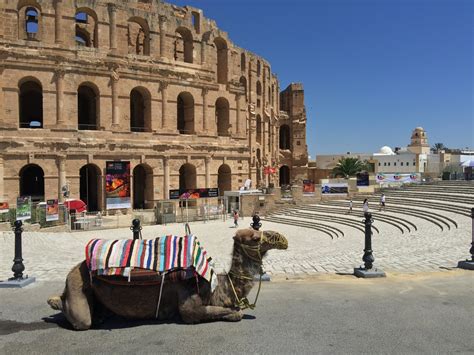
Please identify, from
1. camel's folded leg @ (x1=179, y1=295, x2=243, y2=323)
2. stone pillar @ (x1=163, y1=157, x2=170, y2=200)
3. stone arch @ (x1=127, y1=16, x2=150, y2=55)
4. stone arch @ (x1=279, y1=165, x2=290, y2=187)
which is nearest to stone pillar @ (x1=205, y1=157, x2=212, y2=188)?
stone pillar @ (x1=163, y1=157, x2=170, y2=200)

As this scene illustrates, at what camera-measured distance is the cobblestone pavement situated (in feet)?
34.2

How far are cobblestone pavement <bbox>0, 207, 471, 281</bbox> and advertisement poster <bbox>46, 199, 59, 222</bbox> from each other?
165 cm

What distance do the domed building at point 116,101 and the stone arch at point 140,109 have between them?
10 cm

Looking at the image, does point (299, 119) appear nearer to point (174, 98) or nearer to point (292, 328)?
point (174, 98)

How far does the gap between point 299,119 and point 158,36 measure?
28.8 meters

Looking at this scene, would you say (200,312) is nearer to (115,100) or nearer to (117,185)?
(117,185)

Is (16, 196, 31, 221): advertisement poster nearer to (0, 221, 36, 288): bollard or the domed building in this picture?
the domed building

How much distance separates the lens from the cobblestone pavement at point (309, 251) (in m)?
10.4

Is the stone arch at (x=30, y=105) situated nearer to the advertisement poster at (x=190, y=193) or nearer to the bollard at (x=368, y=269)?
the advertisement poster at (x=190, y=193)

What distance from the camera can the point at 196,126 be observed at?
120 ft

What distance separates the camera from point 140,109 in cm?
3750

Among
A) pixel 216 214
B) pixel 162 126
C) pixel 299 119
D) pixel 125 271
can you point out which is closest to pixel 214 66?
pixel 162 126

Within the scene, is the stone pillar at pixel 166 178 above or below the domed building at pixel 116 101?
below

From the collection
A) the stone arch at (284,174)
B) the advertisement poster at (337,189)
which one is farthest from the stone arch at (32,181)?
the stone arch at (284,174)
